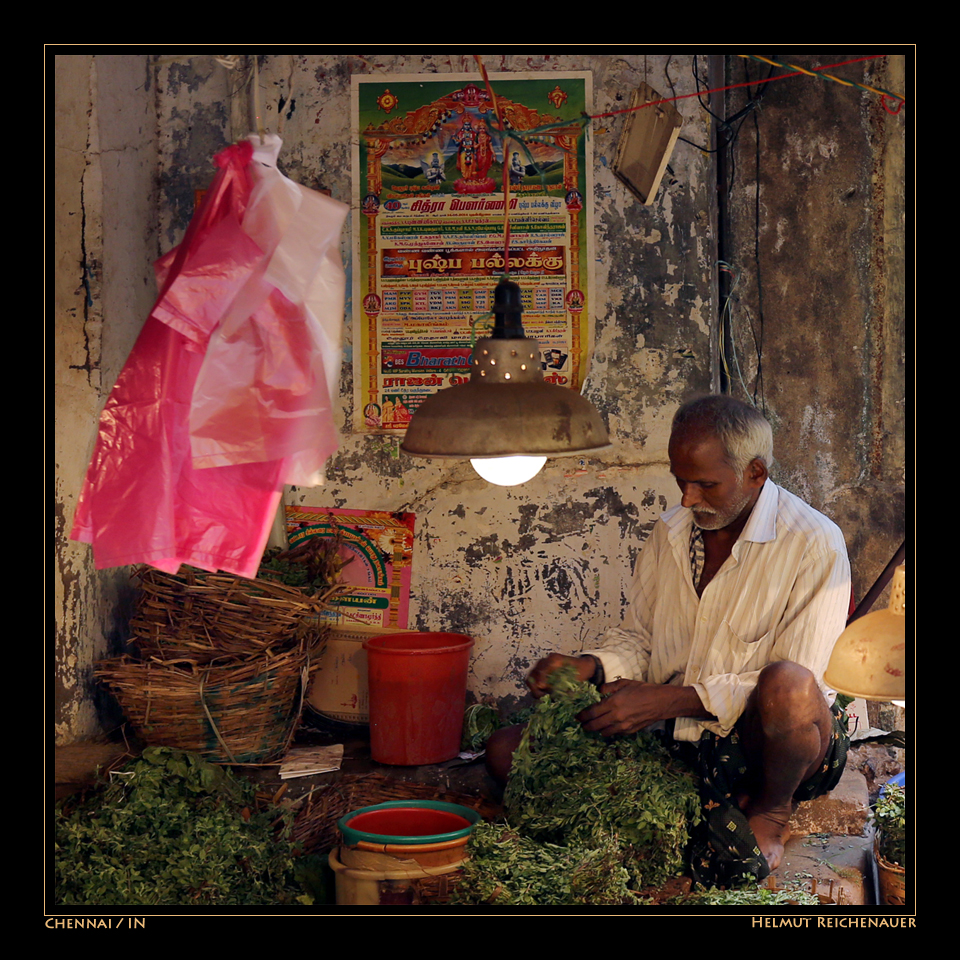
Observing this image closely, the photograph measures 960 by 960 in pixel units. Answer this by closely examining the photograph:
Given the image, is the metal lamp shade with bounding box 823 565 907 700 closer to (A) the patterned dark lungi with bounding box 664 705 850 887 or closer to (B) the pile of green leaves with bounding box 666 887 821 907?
(B) the pile of green leaves with bounding box 666 887 821 907

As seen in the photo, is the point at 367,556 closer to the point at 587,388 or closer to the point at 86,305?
the point at 587,388

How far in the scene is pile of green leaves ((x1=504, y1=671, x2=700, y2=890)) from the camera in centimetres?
311

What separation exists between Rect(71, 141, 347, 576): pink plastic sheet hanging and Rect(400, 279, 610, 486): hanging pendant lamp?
374 mm

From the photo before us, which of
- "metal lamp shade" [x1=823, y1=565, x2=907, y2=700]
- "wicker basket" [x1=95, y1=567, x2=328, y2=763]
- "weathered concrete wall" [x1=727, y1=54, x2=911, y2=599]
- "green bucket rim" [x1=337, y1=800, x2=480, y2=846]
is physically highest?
"weathered concrete wall" [x1=727, y1=54, x2=911, y2=599]

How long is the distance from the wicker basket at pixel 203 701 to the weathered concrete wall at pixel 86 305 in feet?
0.64

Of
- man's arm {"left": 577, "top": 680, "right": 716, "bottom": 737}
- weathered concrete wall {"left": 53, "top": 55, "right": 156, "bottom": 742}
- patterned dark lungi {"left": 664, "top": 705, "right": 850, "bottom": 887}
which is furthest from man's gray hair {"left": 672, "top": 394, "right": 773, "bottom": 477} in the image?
weathered concrete wall {"left": 53, "top": 55, "right": 156, "bottom": 742}

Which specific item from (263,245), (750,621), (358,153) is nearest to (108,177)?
(358,153)

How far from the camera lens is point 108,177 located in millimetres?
4492

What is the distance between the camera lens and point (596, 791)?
10.4ft

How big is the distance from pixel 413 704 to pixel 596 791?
1418 millimetres

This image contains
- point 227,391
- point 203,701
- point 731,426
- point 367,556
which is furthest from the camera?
point 367,556

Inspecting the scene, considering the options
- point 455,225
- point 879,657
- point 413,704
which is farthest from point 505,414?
point 455,225

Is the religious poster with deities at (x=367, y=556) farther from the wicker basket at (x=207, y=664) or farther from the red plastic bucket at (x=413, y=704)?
the wicker basket at (x=207, y=664)
